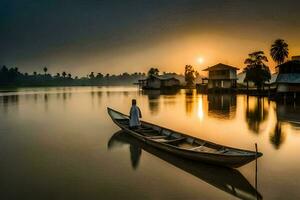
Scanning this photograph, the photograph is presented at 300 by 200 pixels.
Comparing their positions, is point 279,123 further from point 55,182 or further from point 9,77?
point 9,77

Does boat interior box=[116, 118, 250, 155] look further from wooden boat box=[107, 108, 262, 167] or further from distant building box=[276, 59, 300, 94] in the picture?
distant building box=[276, 59, 300, 94]

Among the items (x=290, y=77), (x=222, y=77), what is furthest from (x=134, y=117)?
(x=222, y=77)

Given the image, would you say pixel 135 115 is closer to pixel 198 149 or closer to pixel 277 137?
pixel 198 149

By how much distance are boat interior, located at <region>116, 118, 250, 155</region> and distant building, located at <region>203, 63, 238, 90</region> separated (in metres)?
48.2

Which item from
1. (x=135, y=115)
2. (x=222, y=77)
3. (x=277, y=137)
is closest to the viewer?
(x=135, y=115)

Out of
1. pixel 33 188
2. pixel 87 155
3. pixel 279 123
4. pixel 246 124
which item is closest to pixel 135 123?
pixel 87 155

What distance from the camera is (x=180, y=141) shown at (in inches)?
534

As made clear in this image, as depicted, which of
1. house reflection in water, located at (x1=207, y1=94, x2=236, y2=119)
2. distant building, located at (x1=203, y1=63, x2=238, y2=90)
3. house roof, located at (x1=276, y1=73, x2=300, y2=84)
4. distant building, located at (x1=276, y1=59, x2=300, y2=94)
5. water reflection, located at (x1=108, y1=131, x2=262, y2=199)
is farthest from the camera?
distant building, located at (x1=203, y1=63, x2=238, y2=90)

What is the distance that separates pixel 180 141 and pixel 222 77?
5213 cm

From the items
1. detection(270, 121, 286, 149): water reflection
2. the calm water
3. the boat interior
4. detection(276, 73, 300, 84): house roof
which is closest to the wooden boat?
the boat interior

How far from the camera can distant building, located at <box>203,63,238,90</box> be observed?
62.7 meters

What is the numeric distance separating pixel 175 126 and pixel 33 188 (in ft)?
45.8

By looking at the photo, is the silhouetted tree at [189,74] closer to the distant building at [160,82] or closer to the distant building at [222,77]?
the distant building at [160,82]

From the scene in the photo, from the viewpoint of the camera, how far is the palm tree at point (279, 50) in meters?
63.9
